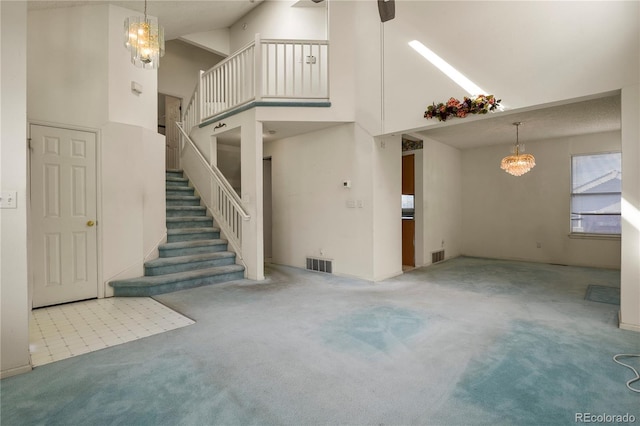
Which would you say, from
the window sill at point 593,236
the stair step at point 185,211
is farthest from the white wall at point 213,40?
the window sill at point 593,236

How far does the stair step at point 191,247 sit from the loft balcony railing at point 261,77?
2.31m

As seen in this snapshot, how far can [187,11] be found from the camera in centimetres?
543

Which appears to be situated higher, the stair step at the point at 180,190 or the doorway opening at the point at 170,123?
the doorway opening at the point at 170,123

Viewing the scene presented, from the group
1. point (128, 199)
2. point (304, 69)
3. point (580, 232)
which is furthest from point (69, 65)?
point (580, 232)

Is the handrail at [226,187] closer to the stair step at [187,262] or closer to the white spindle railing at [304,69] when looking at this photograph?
the stair step at [187,262]

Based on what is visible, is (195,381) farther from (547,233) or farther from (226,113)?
(547,233)

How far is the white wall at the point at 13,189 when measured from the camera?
2.17 m

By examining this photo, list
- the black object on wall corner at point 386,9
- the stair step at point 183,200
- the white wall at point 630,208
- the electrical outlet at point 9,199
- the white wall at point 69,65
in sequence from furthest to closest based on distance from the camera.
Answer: the stair step at point 183,200 → the white wall at point 69,65 → the white wall at point 630,208 → the black object on wall corner at point 386,9 → the electrical outlet at point 9,199

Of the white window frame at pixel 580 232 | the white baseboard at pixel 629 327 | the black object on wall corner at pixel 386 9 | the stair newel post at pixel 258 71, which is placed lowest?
the white baseboard at pixel 629 327

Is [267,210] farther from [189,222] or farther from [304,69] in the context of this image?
[304,69]

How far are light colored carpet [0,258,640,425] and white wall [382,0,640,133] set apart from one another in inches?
94.9

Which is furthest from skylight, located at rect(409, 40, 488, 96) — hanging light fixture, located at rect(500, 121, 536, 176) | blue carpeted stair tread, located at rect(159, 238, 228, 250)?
blue carpeted stair tread, located at rect(159, 238, 228, 250)

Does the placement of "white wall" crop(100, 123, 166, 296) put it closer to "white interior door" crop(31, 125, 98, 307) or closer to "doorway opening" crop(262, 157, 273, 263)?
"white interior door" crop(31, 125, 98, 307)

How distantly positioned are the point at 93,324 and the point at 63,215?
1.52 meters
